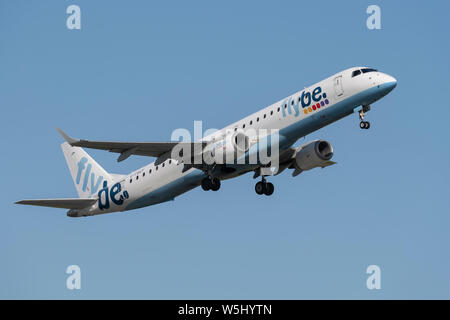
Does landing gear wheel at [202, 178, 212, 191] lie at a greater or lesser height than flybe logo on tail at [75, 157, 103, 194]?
lesser

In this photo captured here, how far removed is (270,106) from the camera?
43.9 metres

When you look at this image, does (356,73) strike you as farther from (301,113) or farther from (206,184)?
(206,184)

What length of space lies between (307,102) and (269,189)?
7.52 meters

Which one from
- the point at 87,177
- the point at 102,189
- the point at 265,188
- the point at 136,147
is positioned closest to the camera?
the point at 136,147

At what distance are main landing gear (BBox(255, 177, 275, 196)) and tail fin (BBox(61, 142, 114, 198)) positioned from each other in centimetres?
955

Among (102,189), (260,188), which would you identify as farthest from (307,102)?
(102,189)

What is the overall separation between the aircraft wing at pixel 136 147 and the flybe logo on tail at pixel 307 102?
541cm

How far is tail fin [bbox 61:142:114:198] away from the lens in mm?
52625

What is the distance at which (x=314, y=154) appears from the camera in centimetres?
4722

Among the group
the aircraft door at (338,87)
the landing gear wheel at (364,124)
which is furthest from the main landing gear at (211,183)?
the landing gear wheel at (364,124)

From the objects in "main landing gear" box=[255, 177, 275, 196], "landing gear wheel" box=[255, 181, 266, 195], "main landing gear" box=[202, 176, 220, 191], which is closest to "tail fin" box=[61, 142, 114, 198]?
"main landing gear" box=[202, 176, 220, 191]

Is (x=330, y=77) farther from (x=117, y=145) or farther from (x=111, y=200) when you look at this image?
(x=111, y=200)

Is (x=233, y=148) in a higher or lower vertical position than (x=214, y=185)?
higher

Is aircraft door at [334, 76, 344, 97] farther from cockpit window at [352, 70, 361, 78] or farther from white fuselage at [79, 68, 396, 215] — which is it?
cockpit window at [352, 70, 361, 78]
